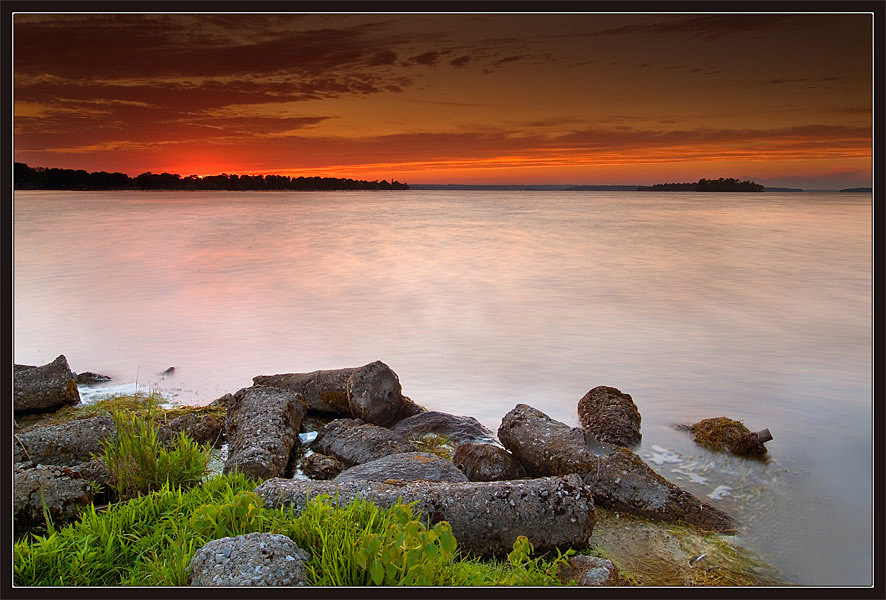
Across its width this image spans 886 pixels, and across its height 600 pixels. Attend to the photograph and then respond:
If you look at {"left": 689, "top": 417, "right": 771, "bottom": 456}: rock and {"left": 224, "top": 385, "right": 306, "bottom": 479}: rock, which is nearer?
{"left": 224, "top": 385, "right": 306, "bottom": 479}: rock

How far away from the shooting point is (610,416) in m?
7.53

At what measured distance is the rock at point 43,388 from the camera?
7.91 m

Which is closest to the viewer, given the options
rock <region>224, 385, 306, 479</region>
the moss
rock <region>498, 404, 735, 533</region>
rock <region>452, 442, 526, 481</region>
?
the moss

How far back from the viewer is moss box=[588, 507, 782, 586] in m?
4.97

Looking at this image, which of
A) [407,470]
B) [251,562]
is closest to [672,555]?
[407,470]

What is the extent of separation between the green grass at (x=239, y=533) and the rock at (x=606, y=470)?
5.25 feet

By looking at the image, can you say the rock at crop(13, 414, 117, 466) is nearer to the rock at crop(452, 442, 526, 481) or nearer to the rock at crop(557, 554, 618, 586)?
the rock at crop(452, 442, 526, 481)

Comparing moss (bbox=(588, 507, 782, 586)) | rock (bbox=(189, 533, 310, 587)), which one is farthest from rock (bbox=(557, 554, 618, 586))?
rock (bbox=(189, 533, 310, 587))

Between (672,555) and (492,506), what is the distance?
1634 millimetres

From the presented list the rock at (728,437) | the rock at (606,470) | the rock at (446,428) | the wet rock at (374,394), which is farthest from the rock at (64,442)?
the rock at (728,437)

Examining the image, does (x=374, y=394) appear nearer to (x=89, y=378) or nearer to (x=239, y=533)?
→ (x=239, y=533)

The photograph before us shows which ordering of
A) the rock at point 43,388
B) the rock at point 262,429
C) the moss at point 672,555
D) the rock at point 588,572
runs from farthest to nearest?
the rock at point 43,388 → the rock at point 262,429 → the moss at point 672,555 → the rock at point 588,572

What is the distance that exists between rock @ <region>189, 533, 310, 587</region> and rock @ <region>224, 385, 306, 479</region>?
2.48 metres

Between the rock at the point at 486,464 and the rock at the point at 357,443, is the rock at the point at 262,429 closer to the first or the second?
the rock at the point at 357,443
